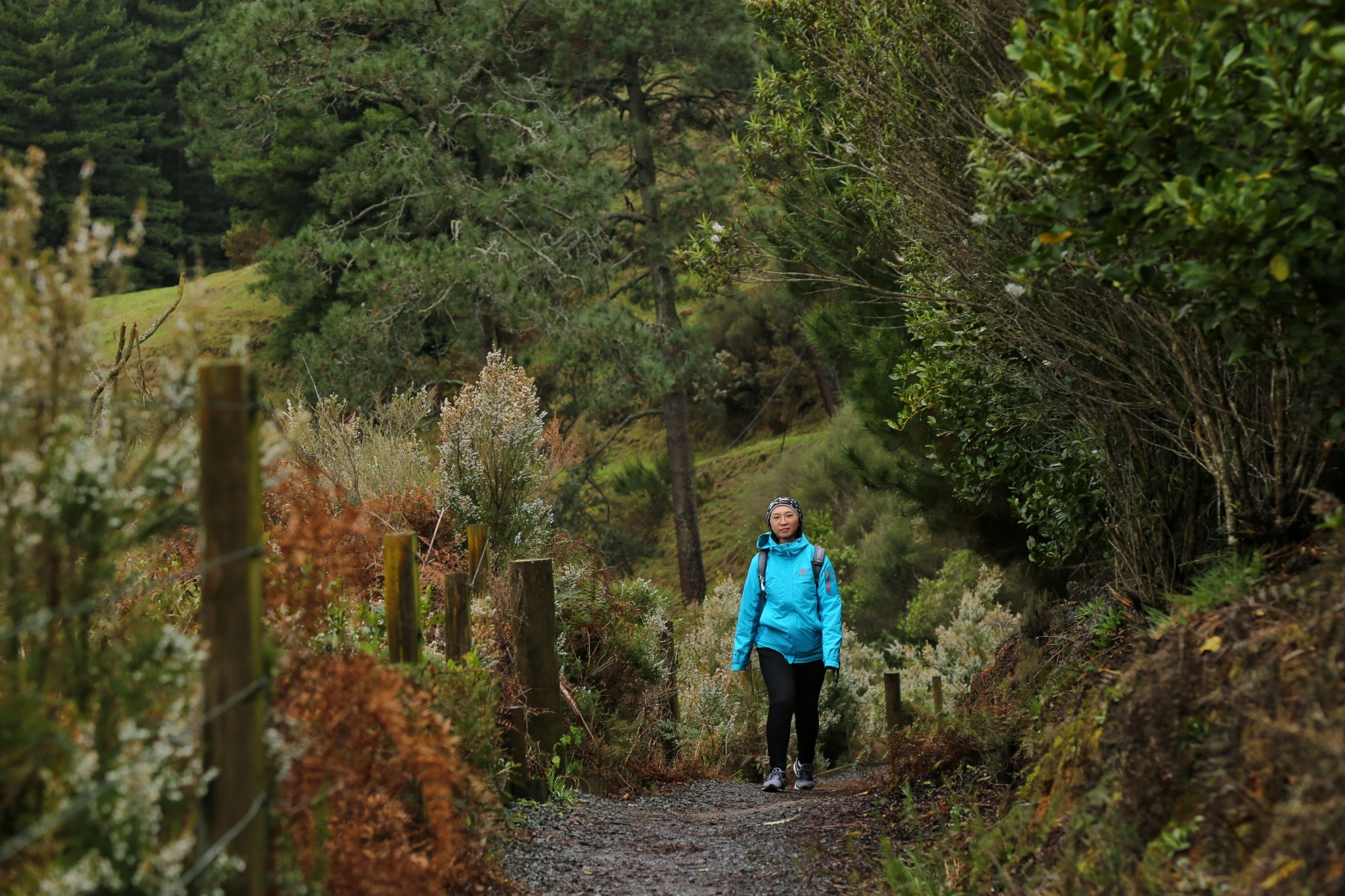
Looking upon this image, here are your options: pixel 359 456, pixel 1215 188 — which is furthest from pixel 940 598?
pixel 1215 188

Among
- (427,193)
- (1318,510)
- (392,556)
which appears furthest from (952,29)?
(427,193)

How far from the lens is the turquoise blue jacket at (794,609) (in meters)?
7.15

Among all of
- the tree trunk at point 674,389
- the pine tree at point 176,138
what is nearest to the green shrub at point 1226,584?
the tree trunk at point 674,389

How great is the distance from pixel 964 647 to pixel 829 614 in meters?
8.01

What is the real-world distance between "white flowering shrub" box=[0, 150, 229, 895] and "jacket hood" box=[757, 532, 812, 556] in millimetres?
4919

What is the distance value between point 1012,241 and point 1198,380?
1110 millimetres

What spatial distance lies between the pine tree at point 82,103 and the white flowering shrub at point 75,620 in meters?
32.3

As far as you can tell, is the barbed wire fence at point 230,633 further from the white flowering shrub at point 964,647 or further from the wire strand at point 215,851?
the white flowering shrub at point 964,647

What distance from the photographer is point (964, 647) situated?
14562mm

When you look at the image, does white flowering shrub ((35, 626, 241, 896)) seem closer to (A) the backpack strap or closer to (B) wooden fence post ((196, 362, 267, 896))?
(B) wooden fence post ((196, 362, 267, 896))

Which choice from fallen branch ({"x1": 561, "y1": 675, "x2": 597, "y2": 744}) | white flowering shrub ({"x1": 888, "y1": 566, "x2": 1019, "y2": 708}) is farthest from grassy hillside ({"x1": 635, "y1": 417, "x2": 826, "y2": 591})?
fallen branch ({"x1": 561, "y1": 675, "x2": 597, "y2": 744})

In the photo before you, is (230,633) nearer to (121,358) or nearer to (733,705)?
(121,358)

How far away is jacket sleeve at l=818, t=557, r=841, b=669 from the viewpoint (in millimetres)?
7035

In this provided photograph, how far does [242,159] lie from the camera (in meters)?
23.2
